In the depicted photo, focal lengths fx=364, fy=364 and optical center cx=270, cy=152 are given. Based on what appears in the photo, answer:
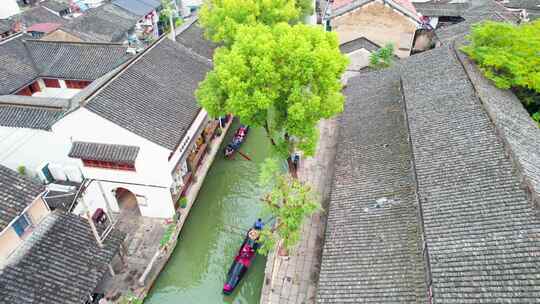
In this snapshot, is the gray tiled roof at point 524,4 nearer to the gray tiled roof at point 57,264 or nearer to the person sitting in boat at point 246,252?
the person sitting in boat at point 246,252

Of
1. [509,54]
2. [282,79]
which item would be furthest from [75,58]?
[509,54]

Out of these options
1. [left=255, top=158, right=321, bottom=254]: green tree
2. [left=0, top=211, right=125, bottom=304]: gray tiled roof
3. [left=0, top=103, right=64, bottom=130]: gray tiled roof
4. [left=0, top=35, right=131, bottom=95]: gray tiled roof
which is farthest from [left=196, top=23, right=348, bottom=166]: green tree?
[left=0, top=35, right=131, bottom=95]: gray tiled roof

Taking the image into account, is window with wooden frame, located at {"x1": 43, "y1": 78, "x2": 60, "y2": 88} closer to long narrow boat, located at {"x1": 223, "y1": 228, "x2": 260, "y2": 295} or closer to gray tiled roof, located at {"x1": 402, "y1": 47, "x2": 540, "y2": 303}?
long narrow boat, located at {"x1": 223, "y1": 228, "x2": 260, "y2": 295}

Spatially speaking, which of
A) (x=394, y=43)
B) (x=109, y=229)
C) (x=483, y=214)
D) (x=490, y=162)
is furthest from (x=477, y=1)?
(x=109, y=229)

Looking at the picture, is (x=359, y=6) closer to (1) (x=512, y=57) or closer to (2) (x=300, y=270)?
(1) (x=512, y=57)

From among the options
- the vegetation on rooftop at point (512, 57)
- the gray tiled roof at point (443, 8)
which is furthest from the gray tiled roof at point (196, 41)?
the gray tiled roof at point (443, 8)

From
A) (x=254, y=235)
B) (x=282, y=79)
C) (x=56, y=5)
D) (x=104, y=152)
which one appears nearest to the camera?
(x=282, y=79)
